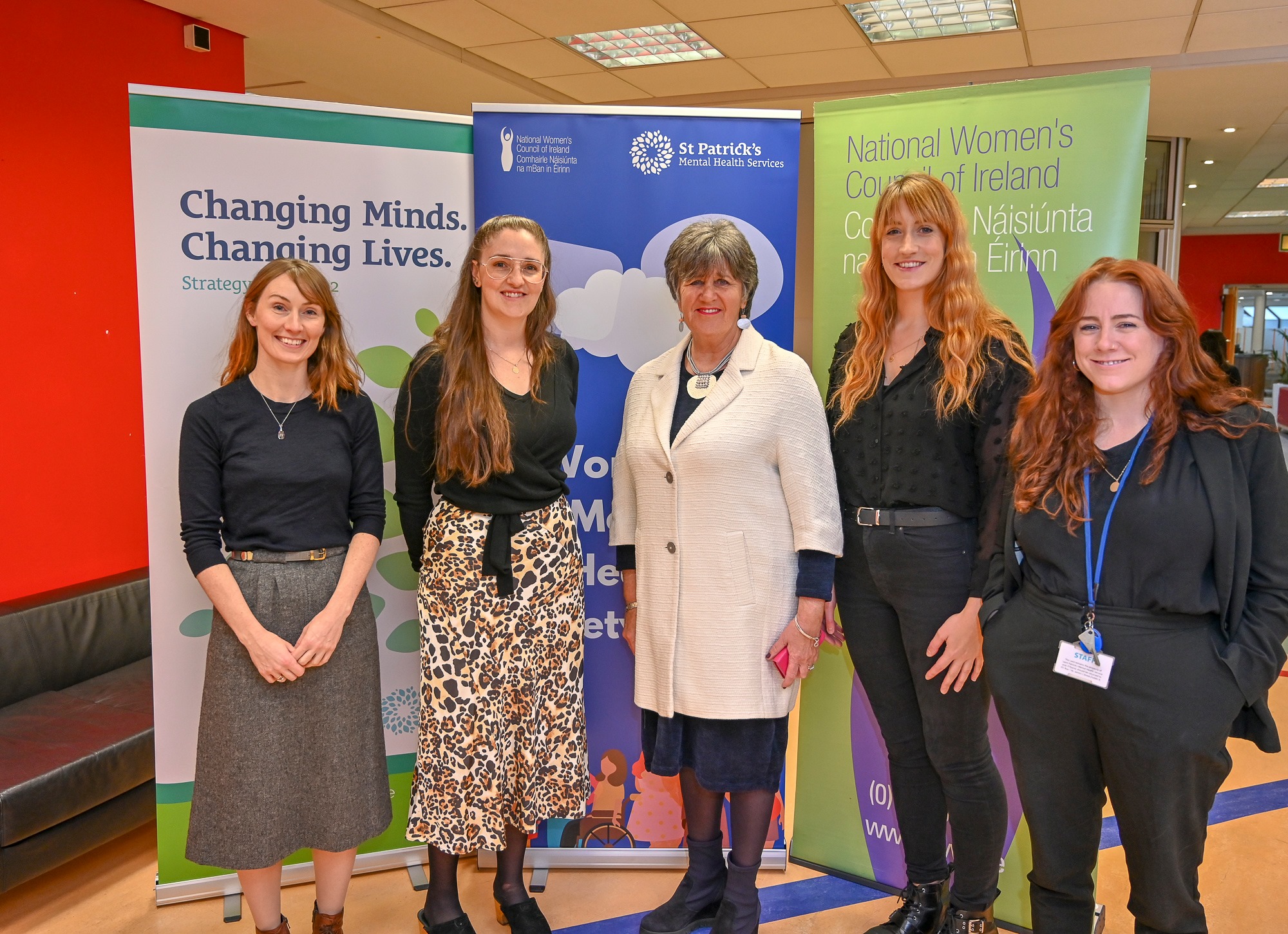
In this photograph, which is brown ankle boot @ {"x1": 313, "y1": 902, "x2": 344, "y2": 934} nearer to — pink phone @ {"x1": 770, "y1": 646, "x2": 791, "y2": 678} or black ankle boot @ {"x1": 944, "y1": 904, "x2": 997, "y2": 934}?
pink phone @ {"x1": 770, "y1": 646, "x2": 791, "y2": 678}

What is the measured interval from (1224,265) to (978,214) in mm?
15083

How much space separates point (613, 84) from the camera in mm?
6977

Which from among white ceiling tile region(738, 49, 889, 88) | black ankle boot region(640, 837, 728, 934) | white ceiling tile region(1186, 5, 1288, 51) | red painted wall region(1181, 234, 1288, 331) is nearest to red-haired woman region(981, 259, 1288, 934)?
black ankle boot region(640, 837, 728, 934)

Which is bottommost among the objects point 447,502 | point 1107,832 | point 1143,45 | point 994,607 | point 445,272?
point 1107,832

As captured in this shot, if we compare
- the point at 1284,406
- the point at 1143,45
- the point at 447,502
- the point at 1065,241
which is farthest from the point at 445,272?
the point at 1284,406

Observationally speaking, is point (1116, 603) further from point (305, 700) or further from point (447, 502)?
point (305, 700)

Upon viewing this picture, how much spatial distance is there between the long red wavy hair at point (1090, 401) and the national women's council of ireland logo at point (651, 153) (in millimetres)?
1287

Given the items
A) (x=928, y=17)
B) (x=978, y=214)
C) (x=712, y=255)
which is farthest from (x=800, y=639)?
(x=928, y=17)

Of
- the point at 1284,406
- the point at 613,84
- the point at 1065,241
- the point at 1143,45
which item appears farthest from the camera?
the point at 1284,406

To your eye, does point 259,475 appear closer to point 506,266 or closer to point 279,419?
point 279,419

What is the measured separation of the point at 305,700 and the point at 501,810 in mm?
563

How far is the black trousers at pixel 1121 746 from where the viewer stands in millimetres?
1642

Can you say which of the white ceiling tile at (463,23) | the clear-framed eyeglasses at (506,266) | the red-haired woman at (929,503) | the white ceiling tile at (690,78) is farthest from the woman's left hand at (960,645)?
the white ceiling tile at (690,78)

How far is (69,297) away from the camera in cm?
427
